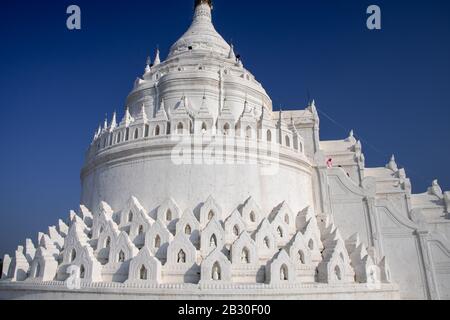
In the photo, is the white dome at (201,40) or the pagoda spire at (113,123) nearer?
the pagoda spire at (113,123)

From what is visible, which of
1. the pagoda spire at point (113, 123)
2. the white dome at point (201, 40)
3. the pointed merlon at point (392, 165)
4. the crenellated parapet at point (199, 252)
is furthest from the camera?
the white dome at point (201, 40)

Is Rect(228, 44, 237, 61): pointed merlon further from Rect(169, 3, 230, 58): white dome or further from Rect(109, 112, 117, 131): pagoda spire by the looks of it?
Rect(109, 112, 117, 131): pagoda spire

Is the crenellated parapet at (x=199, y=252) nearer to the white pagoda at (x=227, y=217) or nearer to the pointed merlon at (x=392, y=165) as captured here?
the white pagoda at (x=227, y=217)

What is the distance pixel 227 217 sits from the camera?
16.3m

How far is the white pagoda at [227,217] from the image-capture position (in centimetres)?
1395

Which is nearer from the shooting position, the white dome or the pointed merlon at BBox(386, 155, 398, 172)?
the pointed merlon at BBox(386, 155, 398, 172)

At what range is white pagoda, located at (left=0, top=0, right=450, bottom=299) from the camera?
14.0 m

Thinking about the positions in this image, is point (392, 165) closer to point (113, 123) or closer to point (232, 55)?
point (232, 55)

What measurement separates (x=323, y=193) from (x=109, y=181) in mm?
12693

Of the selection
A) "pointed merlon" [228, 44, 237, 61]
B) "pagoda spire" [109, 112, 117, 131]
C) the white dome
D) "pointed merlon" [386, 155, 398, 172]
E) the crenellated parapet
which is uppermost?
the white dome

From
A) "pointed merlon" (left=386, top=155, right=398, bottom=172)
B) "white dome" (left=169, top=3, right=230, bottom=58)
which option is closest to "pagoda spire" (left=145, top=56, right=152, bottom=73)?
"white dome" (left=169, top=3, right=230, bottom=58)

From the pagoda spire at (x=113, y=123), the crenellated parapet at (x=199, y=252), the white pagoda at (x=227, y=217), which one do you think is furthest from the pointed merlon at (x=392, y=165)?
the pagoda spire at (x=113, y=123)

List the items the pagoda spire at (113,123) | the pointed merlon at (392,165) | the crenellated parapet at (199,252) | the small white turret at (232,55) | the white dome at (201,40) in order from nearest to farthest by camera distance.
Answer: the crenellated parapet at (199,252)
the pagoda spire at (113,123)
the pointed merlon at (392,165)
the small white turret at (232,55)
the white dome at (201,40)

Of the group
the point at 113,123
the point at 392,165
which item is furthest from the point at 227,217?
the point at 392,165
